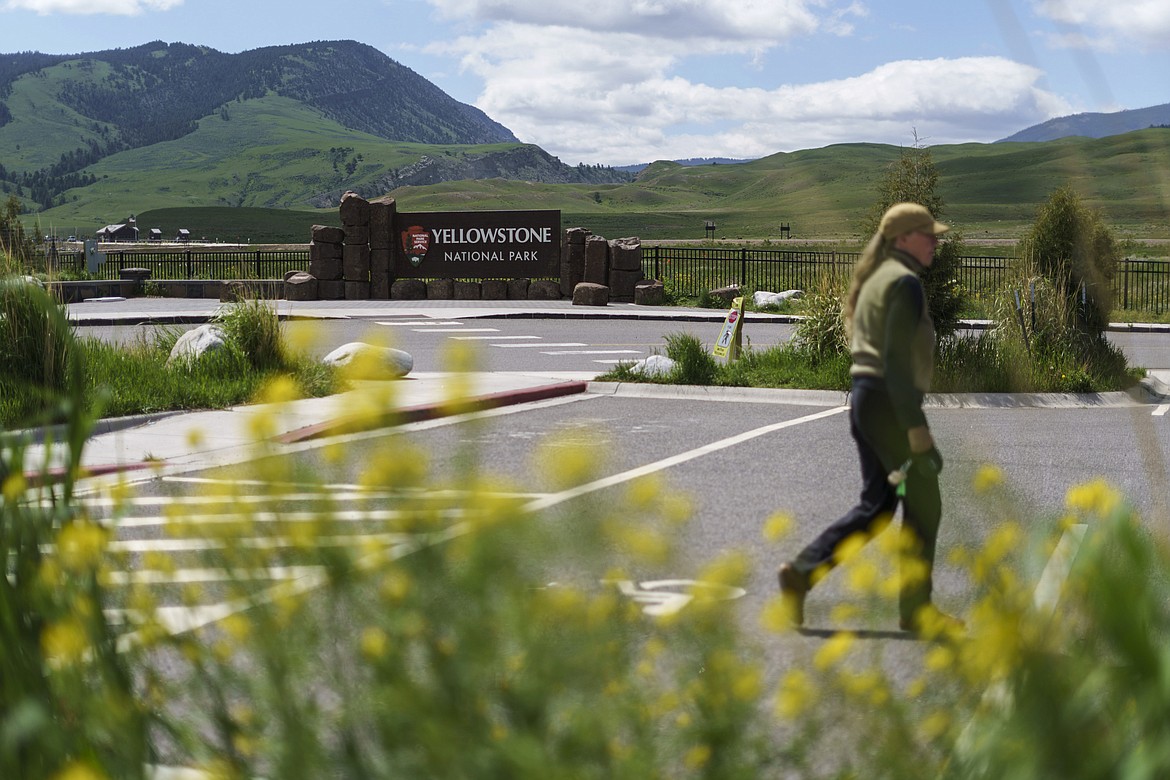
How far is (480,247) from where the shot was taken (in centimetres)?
3544

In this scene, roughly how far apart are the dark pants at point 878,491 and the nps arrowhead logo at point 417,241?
29.4m

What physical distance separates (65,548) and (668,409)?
1237 cm

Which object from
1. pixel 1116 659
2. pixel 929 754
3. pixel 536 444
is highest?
pixel 1116 659

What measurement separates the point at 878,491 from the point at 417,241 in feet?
97.7

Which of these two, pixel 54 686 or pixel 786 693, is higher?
pixel 786 693

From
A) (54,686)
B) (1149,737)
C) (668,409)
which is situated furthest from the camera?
(668,409)

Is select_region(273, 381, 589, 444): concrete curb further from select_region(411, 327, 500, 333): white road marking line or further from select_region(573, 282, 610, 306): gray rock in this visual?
select_region(573, 282, 610, 306): gray rock

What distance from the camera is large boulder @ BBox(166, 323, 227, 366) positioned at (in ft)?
52.0

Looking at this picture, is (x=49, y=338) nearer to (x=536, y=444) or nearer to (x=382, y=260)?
(x=536, y=444)

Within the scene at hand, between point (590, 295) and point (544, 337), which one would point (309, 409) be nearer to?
point (544, 337)

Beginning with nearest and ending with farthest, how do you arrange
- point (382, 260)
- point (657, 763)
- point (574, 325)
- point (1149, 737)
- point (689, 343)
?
point (1149, 737)
point (657, 763)
point (689, 343)
point (574, 325)
point (382, 260)

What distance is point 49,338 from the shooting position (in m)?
12.3

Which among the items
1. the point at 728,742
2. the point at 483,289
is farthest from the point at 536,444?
the point at 483,289

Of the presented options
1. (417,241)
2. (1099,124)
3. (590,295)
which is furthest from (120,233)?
(1099,124)
